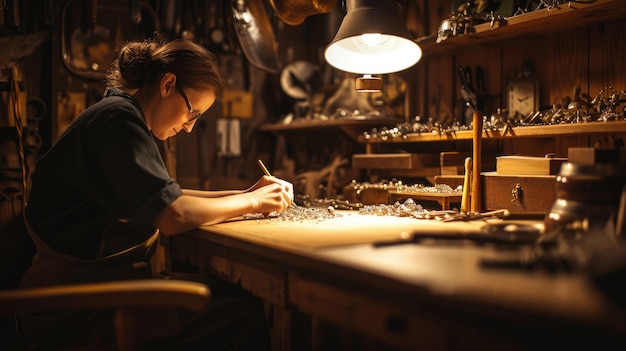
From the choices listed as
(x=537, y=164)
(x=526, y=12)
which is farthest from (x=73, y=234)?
(x=526, y=12)

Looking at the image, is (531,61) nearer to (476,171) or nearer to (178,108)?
(476,171)

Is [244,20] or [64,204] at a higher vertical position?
[244,20]

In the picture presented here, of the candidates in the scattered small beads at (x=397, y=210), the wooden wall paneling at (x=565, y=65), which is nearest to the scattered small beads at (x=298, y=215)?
the scattered small beads at (x=397, y=210)

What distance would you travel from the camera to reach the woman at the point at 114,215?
204cm

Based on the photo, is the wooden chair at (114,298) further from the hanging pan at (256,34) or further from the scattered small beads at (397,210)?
the hanging pan at (256,34)

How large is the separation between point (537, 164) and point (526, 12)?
43.0 inches

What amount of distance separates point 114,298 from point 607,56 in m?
2.95

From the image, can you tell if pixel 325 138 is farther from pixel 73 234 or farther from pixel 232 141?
pixel 73 234

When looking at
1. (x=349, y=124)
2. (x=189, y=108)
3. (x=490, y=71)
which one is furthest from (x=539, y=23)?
(x=189, y=108)

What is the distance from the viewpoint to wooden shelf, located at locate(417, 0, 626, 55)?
2879mm

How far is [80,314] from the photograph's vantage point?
205 cm

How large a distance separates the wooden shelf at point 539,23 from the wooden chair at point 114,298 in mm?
2491

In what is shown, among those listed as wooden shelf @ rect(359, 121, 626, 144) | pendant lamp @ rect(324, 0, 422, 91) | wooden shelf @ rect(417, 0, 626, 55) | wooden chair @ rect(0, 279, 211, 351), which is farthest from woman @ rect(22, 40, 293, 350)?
wooden shelf @ rect(417, 0, 626, 55)

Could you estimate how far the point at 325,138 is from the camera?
17.9ft
